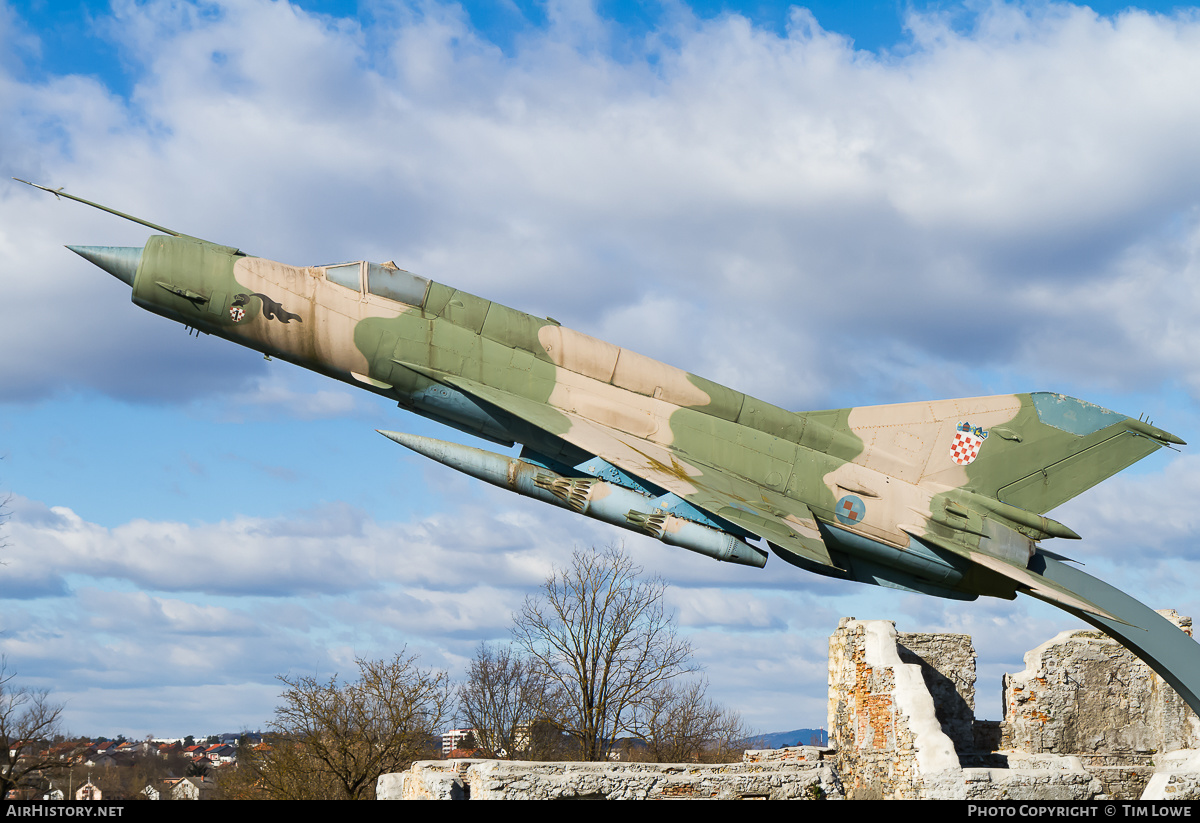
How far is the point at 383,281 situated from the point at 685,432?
199 inches

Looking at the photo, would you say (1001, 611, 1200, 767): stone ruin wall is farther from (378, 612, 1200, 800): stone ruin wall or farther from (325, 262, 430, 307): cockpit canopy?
(325, 262, 430, 307): cockpit canopy

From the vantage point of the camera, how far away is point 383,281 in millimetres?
14945

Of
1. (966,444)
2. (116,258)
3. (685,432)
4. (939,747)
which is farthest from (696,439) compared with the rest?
(116,258)

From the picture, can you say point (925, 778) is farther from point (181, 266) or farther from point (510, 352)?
point (181, 266)

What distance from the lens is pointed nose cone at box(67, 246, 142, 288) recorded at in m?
14.3

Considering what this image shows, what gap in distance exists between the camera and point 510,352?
15.0m

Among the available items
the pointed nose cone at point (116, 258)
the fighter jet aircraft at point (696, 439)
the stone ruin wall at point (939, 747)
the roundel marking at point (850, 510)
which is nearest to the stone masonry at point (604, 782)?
the stone ruin wall at point (939, 747)

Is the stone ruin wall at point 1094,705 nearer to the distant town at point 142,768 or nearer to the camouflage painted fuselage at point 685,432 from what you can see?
the distant town at point 142,768

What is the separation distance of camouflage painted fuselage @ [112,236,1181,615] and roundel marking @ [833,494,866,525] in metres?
0.03

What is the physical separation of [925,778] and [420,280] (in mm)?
11688

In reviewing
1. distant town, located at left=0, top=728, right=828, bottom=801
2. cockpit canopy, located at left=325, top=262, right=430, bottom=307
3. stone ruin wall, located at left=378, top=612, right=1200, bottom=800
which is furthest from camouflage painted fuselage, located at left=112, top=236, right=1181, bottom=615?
distant town, located at left=0, top=728, right=828, bottom=801

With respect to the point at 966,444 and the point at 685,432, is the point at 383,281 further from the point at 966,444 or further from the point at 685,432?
the point at 966,444

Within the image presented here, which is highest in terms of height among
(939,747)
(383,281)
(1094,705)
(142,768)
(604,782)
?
(383,281)

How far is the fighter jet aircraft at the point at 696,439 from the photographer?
14.1 m
